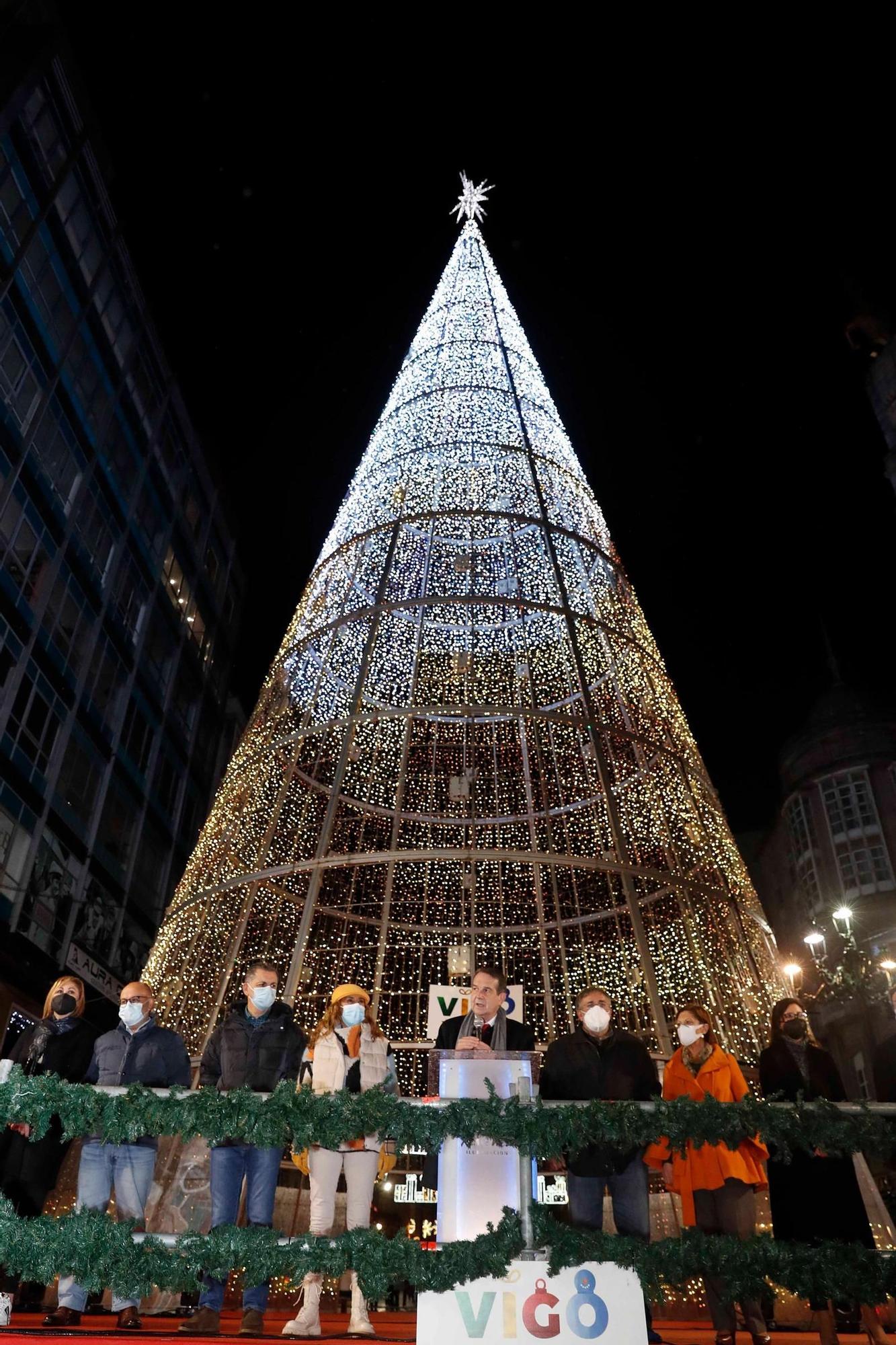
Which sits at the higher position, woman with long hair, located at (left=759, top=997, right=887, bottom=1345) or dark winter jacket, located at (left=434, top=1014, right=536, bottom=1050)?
dark winter jacket, located at (left=434, top=1014, right=536, bottom=1050)

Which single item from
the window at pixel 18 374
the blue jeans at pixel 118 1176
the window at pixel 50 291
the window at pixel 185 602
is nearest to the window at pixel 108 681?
the window at pixel 185 602

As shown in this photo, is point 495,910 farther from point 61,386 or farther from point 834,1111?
point 61,386

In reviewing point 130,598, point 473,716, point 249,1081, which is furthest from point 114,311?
point 249,1081

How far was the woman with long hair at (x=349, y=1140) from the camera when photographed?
416 cm

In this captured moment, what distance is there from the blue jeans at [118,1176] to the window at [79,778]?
17867 mm

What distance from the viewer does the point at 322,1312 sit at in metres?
6.13

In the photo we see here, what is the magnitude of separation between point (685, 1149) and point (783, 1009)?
1.28 metres

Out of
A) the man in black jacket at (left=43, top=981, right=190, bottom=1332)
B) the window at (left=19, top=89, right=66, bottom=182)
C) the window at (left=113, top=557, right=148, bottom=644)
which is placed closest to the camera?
the man in black jacket at (left=43, top=981, right=190, bottom=1332)

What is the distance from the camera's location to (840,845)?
32.8 metres

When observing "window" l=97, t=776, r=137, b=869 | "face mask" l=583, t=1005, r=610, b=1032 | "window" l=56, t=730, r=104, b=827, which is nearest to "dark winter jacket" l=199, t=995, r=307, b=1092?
"face mask" l=583, t=1005, r=610, b=1032

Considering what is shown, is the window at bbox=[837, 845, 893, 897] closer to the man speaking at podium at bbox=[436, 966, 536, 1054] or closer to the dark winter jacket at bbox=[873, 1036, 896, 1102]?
the dark winter jacket at bbox=[873, 1036, 896, 1102]

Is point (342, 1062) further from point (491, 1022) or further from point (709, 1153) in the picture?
point (709, 1153)

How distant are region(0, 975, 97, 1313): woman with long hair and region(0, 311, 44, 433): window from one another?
1717cm

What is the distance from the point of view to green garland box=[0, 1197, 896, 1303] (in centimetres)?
386
